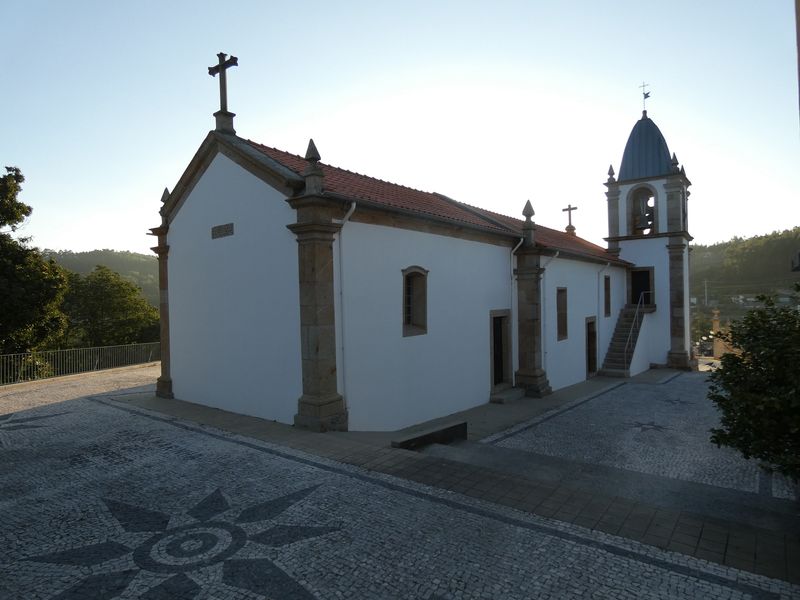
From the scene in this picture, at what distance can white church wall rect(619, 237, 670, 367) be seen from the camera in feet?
75.6

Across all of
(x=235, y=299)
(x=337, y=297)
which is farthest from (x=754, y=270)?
(x=235, y=299)

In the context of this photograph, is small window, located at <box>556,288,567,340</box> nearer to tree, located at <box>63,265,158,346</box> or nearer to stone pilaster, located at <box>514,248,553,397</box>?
stone pilaster, located at <box>514,248,553,397</box>

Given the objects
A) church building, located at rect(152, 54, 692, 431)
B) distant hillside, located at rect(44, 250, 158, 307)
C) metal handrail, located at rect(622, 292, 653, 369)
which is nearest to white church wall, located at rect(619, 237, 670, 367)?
metal handrail, located at rect(622, 292, 653, 369)

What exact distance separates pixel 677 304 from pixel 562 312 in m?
8.96

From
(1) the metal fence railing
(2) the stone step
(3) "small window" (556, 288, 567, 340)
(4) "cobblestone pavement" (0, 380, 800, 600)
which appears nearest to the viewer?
(4) "cobblestone pavement" (0, 380, 800, 600)

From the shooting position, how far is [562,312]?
17469mm

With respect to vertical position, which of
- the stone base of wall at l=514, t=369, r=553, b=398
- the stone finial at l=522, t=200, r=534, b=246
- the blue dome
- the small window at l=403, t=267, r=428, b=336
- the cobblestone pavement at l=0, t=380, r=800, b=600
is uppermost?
the blue dome

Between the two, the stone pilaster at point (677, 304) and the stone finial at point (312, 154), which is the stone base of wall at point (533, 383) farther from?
the stone pilaster at point (677, 304)

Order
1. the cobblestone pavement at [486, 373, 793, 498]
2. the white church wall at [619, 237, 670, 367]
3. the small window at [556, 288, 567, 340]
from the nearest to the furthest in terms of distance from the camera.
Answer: the cobblestone pavement at [486, 373, 793, 498], the small window at [556, 288, 567, 340], the white church wall at [619, 237, 670, 367]

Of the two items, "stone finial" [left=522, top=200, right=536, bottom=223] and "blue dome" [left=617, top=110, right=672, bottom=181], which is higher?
"blue dome" [left=617, top=110, right=672, bottom=181]

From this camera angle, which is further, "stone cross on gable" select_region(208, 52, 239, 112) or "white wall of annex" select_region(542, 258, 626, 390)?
"white wall of annex" select_region(542, 258, 626, 390)

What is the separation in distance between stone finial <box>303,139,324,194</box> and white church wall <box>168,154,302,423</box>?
2.49 feet

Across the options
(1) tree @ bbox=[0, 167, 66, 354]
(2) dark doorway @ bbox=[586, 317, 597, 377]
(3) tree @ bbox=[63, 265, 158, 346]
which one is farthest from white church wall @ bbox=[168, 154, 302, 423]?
(3) tree @ bbox=[63, 265, 158, 346]

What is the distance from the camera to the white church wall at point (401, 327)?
391 inches
